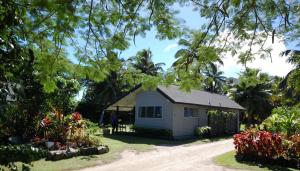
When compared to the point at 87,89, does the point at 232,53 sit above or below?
below

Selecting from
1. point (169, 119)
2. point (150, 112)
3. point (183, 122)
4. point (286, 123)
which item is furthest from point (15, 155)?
point (150, 112)

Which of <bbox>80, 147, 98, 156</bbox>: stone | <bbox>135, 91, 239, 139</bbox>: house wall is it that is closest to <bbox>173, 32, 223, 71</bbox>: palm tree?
<bbox>80, 147, 98, 156</bbox>: stone

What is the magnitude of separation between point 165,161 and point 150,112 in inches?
505

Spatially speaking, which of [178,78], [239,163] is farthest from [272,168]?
[178,78]

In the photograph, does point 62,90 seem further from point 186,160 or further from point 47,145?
point 186,160

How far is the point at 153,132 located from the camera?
2603 cm

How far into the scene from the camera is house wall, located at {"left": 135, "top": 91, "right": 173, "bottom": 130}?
26141 mm

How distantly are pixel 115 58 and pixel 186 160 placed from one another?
920 centimetres

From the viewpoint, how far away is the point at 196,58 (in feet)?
23.5

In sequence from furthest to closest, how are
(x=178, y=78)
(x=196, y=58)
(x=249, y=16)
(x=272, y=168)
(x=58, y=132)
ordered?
(x=58, y=132)
(x=272, y=168)
(x=178, y=78)
(x=196, y=58)
(x=249, y=16)

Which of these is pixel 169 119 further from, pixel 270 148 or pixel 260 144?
pixel 270 148

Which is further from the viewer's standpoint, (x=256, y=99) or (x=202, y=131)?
(x=256, y=99)

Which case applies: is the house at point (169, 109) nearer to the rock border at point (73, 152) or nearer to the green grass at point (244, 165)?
the rock border at point (73, 152)

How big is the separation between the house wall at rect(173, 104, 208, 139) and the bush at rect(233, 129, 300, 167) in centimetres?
1064
